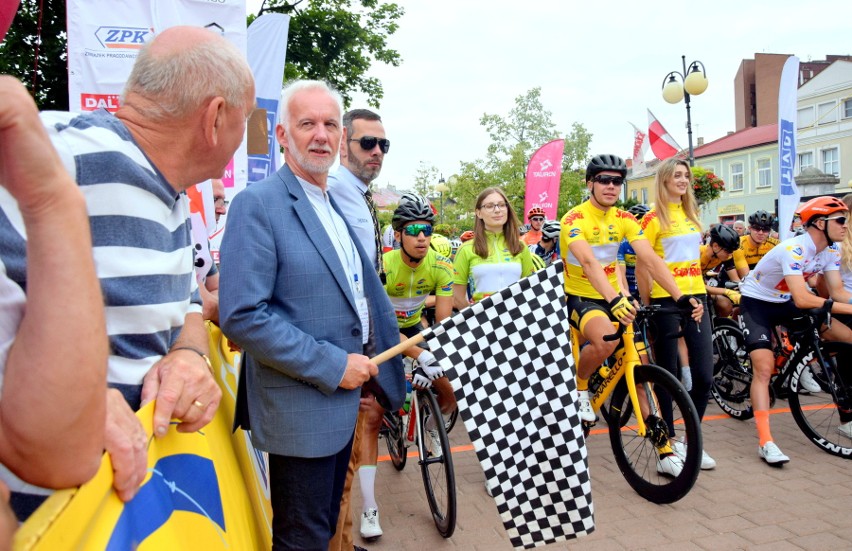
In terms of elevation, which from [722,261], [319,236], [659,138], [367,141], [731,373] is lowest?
[731,373]

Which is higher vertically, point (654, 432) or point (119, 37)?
point (119, 37)

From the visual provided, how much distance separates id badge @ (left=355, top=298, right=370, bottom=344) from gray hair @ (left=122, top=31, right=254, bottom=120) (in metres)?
1.04

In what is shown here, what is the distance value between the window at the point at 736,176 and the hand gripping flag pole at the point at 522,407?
5478 centimetres

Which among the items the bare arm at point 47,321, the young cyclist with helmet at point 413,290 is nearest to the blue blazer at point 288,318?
the bare arm at point 47,321

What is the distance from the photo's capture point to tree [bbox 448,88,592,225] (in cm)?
3944

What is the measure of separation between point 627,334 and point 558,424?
2268mm

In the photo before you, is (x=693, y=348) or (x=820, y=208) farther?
(x=820, y=208)

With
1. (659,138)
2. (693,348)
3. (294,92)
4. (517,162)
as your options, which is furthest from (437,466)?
(517,162)

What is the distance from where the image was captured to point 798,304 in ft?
16.5

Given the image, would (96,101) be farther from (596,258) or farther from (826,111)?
(826,111)

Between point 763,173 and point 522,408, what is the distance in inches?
2131

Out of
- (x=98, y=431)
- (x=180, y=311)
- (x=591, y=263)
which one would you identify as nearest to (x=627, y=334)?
(x=591, y=263)

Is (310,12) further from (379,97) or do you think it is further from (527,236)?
(527,236)

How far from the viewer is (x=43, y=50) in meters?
14.1
